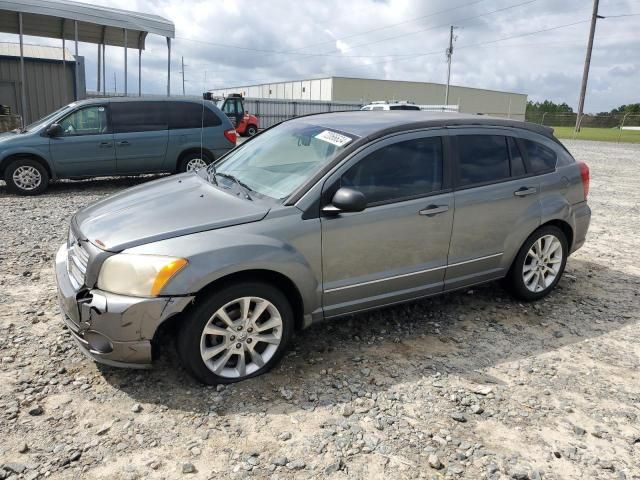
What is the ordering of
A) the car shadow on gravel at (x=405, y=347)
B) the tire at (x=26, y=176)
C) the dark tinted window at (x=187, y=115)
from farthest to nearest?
the dark tinted window at (x=187, y=115), the tire at (x=26, y=176), the car shadow on gravel at (x=405, y=347)

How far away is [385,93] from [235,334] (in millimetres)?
60096

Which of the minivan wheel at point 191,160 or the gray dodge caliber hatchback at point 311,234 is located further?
the minivan wheel at point 191,160

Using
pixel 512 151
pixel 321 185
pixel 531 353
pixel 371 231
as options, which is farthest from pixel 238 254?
pixel 512 151

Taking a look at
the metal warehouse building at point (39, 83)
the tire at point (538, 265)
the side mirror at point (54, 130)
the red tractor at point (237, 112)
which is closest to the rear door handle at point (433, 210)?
the tire at point (538, 265)

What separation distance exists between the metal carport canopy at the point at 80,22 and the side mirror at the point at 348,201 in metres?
13.7

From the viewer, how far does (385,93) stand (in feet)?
196

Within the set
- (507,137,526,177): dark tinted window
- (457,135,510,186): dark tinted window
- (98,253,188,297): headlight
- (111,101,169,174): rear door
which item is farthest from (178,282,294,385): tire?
(111,101,169,174): rear door

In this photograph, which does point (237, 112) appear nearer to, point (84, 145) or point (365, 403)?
point (84, 145)

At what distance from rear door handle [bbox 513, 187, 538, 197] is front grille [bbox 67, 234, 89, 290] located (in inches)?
131

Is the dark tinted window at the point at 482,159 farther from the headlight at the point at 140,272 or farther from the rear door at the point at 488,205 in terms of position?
the headlight at the point at 140,272

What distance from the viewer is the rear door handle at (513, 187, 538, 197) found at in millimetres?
4219

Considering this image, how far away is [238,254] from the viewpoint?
2.99 meters

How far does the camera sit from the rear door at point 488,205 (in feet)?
13.0

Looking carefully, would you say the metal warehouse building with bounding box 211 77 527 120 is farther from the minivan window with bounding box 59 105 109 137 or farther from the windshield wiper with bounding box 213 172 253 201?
the windshield wiper with bounding box 213 172 253 201
